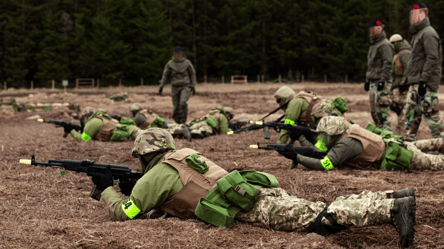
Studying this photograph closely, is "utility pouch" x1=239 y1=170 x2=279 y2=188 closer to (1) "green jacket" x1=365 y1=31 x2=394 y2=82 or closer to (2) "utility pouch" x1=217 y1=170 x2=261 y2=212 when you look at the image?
(2) "utility pouch" x1=217 y1=170 x2=261 y2=212

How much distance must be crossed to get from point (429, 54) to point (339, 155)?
316cm

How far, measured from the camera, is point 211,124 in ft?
37.6

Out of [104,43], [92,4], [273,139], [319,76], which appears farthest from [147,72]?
[273,139]

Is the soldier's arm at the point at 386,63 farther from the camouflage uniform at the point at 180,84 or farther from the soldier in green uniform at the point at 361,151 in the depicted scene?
the camouflage uniform at the point at 180,84

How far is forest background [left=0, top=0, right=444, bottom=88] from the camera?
4597 centimetres

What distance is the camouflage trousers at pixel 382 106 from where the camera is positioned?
9.75 meters

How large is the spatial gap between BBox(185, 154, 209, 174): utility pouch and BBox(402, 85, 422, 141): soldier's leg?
Answer: 541cm

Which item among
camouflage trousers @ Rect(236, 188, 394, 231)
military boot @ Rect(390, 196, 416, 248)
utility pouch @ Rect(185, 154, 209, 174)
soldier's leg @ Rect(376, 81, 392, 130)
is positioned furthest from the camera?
soldier's leg @ Rect(376, 81, 392, 130)

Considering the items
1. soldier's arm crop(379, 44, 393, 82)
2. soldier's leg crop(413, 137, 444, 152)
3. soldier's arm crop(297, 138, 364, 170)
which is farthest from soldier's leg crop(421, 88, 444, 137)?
soldier's arm crop(297, 138, 364, 170)

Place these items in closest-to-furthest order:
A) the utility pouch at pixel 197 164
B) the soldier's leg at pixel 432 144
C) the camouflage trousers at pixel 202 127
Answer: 1. the utility pouch at pixel 197 164
2. the soldier's leg at pixel 432 144
3. the camouflage trousers at pixel 202 127

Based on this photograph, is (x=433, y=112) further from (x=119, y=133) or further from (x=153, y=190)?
(x=119, y=133)

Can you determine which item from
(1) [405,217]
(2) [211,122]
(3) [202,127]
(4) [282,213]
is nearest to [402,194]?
(1) [405,217]

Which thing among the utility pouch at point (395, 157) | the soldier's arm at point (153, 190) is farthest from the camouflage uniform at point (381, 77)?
the soldier's arm at point (153, 190)

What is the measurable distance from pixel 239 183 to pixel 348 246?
3.45ft
